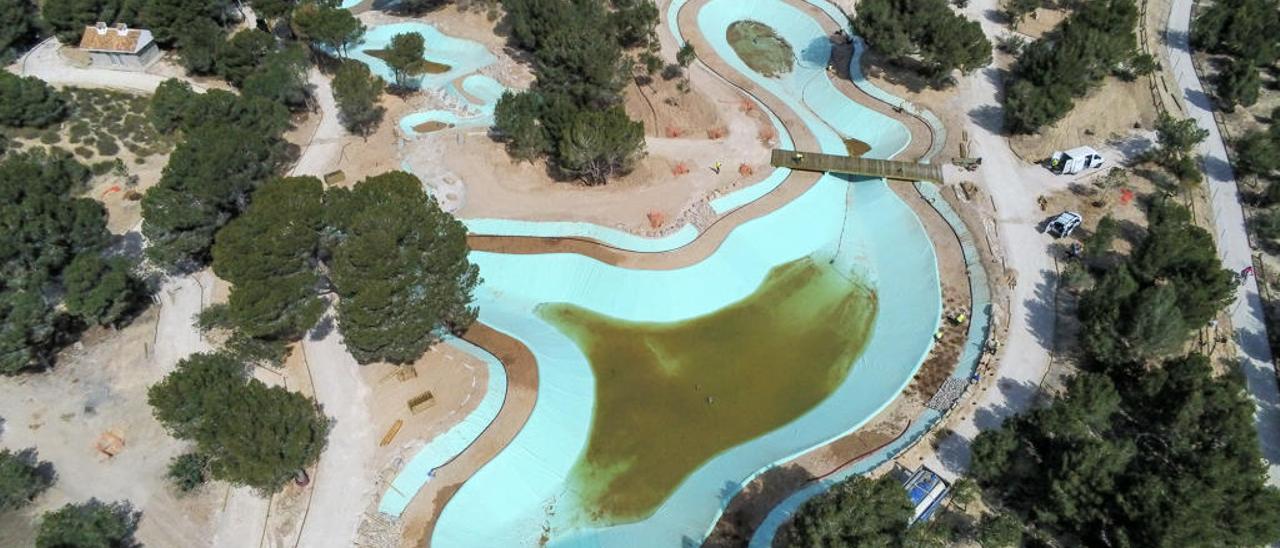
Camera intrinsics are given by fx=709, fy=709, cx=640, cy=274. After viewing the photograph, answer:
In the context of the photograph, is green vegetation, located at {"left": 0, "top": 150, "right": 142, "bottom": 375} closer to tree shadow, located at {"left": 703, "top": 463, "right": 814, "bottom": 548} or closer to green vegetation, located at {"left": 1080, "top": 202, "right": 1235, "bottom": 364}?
tree shadow, located at {"left": 703, "top": 463, "right": 814, "bottom": 548}

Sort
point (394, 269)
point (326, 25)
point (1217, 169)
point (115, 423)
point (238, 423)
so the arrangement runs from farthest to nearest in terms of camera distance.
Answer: point (326, 25), point (1217, 169), point (115, 423), point (394, 269), point (238, 423)

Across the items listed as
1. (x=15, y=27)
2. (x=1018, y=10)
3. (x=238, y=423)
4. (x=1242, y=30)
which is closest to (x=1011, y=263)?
(x=1018, y=10)

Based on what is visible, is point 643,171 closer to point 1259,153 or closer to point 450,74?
point 450,74

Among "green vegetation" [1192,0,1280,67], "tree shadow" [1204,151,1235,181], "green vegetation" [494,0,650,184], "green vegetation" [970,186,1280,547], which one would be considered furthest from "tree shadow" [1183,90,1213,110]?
"green vegetation" [494,0,650,184]

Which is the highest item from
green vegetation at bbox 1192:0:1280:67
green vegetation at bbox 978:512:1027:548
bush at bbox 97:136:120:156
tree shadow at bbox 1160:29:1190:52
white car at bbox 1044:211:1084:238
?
green vegetation at bbox 1192:0:1280:67

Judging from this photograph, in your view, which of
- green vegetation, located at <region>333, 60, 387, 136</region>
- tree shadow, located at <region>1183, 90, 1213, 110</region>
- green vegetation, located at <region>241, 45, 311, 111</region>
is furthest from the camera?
tree shadow, located at <region>1183, 90, 1213, 110</region>

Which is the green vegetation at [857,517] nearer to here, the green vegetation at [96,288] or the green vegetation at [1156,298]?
the green vegetation at [1156,298]
